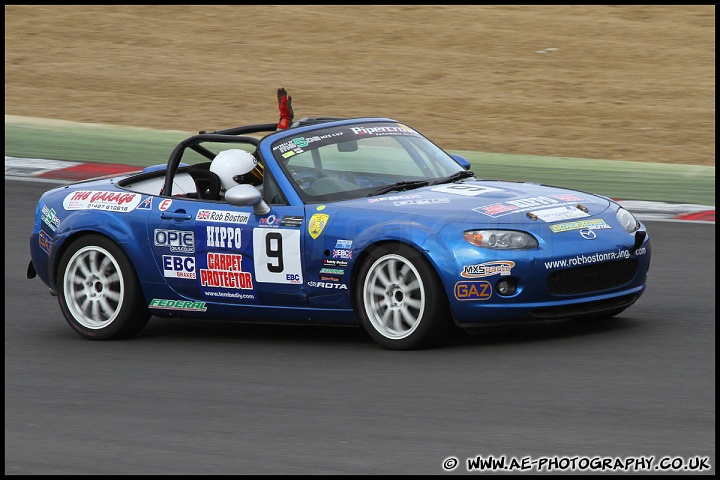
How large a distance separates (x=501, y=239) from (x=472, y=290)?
14.0 inches

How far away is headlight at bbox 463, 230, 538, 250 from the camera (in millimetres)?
7984

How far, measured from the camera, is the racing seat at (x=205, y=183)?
9.19m

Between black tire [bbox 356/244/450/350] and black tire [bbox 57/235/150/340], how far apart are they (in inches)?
70.3

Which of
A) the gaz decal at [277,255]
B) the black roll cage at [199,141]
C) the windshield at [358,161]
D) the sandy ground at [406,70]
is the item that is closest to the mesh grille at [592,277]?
the windshield at [358,161]

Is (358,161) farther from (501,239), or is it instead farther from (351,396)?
(351,396)

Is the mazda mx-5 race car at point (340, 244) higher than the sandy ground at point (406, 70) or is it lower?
lower

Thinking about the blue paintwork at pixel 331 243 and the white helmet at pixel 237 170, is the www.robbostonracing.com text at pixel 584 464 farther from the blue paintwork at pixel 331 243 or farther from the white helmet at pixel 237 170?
the white helmet at pixel 237 170

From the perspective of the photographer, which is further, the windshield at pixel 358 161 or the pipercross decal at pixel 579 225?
the windshield at pixel 358 161

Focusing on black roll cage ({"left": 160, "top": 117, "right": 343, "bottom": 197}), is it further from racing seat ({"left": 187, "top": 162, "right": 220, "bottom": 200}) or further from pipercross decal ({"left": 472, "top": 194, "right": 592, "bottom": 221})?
pipercross decal ({"left": 472, "top": 194, "right": 592, "bottom": 221})

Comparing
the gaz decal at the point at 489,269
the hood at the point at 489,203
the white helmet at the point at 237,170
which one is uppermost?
the white helmet at the point at 237,170

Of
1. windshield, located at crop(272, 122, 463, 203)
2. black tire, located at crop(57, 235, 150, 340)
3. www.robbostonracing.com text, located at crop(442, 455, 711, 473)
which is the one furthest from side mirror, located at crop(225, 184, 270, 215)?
www.robbostonracing.com text, located at crop(442, 455, 711, 473)

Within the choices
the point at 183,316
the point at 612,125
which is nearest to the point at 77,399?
the point at 183,316

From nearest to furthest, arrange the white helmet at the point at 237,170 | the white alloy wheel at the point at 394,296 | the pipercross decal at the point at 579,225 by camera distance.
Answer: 1. the white alloy wheel at the point at 394,296
2. the pipercross decal at the point at 579,225
3. the white helmet at the point at 237,170

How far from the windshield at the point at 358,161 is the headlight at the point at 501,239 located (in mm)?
957
